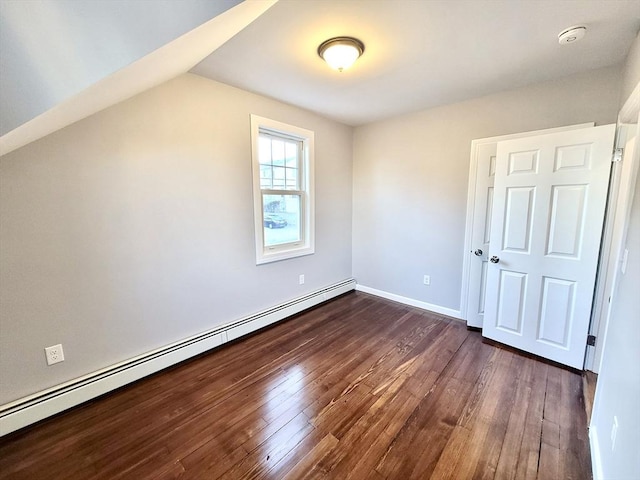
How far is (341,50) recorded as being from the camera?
1.77 m

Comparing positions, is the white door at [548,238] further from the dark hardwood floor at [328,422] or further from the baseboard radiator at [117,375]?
the baseboard radiator at [117,375]

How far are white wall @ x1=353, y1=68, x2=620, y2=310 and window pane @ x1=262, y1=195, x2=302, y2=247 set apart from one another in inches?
43.0

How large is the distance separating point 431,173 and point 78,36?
123 inches

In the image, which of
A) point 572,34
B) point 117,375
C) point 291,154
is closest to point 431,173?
point 572,34

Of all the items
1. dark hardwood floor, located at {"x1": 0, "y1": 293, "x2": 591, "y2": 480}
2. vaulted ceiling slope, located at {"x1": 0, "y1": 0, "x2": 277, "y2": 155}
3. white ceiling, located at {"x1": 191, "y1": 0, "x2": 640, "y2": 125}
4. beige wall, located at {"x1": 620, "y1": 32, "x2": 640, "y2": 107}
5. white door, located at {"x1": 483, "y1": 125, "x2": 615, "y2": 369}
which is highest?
white ceiling, located at {"x1": 191, "y1": 0, "x2": 640, "y2": 125}

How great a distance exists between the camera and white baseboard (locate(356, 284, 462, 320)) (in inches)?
124

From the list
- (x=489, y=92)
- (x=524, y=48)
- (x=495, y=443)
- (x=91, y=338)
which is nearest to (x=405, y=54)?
(x=524, y=48)

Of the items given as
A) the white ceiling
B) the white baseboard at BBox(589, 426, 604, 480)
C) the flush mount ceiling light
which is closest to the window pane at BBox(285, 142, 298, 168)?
the white ceiling

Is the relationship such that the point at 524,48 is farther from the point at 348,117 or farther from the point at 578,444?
the point at 578,444

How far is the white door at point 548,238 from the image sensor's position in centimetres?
205

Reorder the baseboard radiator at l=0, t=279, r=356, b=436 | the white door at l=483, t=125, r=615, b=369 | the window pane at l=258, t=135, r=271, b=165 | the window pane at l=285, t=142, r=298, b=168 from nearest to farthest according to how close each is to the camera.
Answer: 1. the baseboard radiator at l=0, t=279, r=356, b=436
2. the white door at l=483, t=125, r=615, b=369
3. the window pane at l=258, t=135, r=271, b=165
4. the window pane at l=285, t=142, r=298, b=168

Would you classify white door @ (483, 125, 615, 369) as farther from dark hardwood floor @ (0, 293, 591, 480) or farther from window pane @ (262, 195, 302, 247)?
window pane @ (262, 195, 302, 247)

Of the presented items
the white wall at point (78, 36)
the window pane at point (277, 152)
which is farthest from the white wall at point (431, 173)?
the white wall at point (78, 36)

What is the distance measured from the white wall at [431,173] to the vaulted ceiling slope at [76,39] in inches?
99.3
